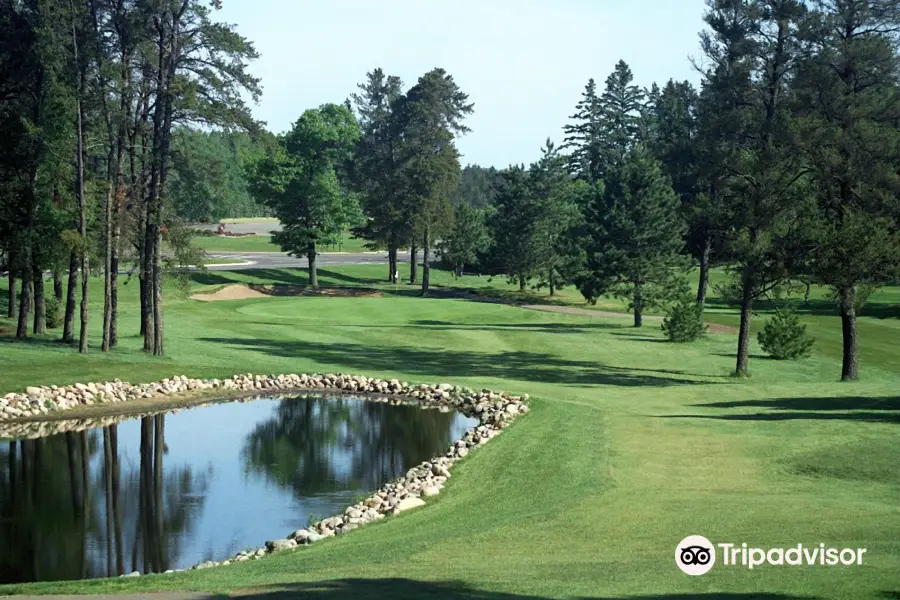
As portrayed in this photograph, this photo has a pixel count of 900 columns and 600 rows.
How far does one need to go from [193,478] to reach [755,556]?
1565 cm

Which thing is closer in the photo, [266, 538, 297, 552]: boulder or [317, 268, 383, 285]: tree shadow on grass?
[266, 538, 297, 552]: boulder

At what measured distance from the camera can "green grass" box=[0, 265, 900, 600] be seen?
1242 centimetres

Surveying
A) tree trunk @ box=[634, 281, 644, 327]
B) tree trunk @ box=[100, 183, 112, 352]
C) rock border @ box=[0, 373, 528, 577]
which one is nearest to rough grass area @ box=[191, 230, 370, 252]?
tree trunk @ box=[634, 281, 644, 327]

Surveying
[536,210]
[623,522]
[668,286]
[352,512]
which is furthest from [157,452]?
[536,210]

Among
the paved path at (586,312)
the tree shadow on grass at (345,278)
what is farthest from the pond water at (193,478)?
the tree shadow on grass at (345,278)

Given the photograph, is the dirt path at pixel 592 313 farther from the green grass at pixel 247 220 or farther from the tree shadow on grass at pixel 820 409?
the green grass at pixel 247 220

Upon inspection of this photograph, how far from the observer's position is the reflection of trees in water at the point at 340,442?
24.9 meters

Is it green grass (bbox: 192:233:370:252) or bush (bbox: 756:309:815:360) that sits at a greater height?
green grass (bbox: 192:233:370:252)

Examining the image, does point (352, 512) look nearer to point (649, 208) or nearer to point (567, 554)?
point (567, 554)

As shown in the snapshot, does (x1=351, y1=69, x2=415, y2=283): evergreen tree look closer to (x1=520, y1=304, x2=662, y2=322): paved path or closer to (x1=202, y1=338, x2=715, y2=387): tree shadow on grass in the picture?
(x1=520, y1=304, x2=662, y2=322): paved path

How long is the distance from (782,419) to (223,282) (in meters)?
56.5

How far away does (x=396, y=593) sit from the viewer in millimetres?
11555

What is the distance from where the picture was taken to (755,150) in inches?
1571

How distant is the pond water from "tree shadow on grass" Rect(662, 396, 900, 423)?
8416 millimetres
